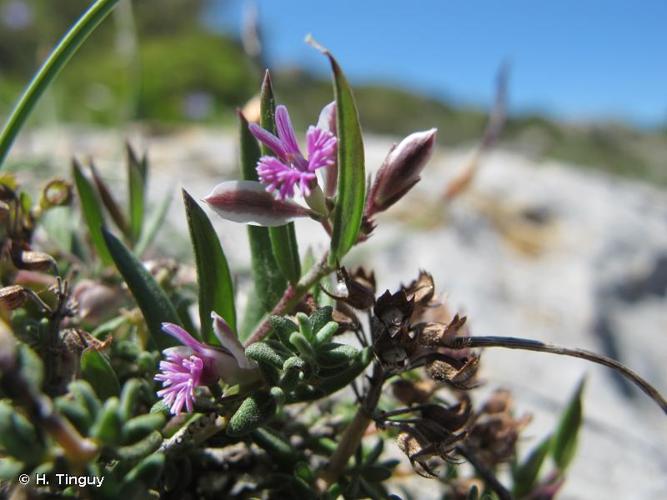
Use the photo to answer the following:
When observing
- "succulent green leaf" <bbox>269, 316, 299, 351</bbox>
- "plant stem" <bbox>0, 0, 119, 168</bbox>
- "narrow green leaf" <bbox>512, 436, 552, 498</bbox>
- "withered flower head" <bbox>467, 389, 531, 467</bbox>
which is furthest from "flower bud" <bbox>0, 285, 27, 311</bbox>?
"narrow green leaf" <bbox>512, 436, 552, 498</bbox>

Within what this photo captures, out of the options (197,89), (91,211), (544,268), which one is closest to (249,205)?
(91,211)

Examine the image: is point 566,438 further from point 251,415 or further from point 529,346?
point 251,415

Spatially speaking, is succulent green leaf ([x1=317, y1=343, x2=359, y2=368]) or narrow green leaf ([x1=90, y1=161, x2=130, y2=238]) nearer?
succulent green leaf ([x1=317, y1=343, x2=359, y2=368])

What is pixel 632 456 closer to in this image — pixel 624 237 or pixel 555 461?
pixel 555 461

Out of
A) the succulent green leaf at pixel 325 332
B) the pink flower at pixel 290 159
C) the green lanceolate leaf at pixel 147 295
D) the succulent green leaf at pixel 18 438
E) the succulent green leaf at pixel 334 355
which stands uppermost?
the pink flower at pixel 290 159

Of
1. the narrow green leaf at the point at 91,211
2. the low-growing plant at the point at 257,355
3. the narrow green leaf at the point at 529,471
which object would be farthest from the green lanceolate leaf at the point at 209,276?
the narrow green leaf at the point at 529,471

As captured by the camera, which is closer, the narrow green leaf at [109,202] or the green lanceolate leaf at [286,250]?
the green lanceolate leaf at [286,250]

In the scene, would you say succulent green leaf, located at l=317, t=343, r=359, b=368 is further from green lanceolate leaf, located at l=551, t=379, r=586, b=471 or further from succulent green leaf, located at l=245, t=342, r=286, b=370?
green lanceolate leaf, located at l=551, t=379, r=586, b=471

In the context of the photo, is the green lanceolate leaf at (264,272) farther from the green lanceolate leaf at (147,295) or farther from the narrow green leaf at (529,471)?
the narrow green leaf at (529,471)
